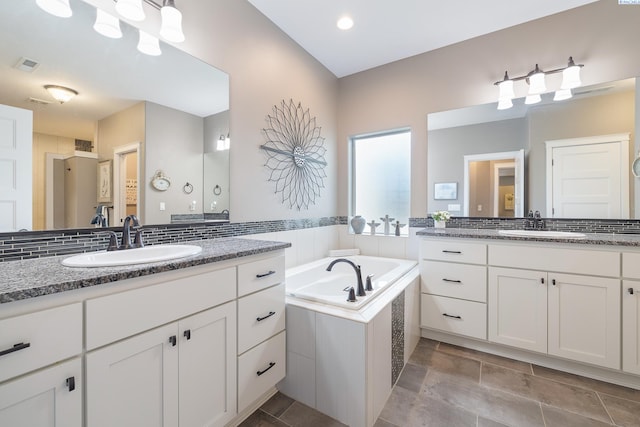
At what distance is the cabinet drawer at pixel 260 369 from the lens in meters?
1.31

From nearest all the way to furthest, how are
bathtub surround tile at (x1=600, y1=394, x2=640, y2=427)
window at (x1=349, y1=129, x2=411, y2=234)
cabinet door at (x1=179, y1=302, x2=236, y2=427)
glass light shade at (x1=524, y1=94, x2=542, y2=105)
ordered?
cabinet door at (x1=179, y1=302, x2=236, y2=427) → bathtub surround tile at (x1=600, y1=394, x2=640, y2=427) → glass light shade at (x1=524, y1=94, x2=542, y2=105) → window at (x1=349, y1=129, x2=411, y2=234)

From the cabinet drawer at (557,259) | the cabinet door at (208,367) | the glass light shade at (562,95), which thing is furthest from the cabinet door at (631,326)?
the cabinet door at (208,367)

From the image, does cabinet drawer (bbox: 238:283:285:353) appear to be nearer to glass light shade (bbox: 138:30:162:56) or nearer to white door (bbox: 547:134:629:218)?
glass light shade (bbox: 138:30:162:56)

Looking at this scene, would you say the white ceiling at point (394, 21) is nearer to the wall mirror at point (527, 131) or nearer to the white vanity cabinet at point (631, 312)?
the wall mirror at point (527, 131)

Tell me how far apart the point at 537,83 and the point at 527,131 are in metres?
0.37

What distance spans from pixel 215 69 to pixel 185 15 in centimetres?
31

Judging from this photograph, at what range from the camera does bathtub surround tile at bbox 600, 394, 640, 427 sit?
53.9 inches

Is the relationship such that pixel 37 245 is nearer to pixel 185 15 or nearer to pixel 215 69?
pixel 215 69

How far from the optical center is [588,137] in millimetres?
2043

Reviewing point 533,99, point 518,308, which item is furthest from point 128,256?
point 533,99

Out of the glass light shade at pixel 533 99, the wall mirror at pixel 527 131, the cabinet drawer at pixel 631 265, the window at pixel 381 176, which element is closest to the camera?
the cabinet drawer at pixel 631 265

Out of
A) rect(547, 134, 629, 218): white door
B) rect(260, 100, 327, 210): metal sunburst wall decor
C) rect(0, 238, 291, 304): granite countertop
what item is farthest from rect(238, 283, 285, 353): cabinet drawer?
rect(547, 134, 629, 218): white door

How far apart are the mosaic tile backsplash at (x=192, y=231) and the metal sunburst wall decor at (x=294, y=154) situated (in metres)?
0.28

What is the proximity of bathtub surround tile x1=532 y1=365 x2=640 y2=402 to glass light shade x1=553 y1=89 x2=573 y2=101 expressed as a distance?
2.01 metres
